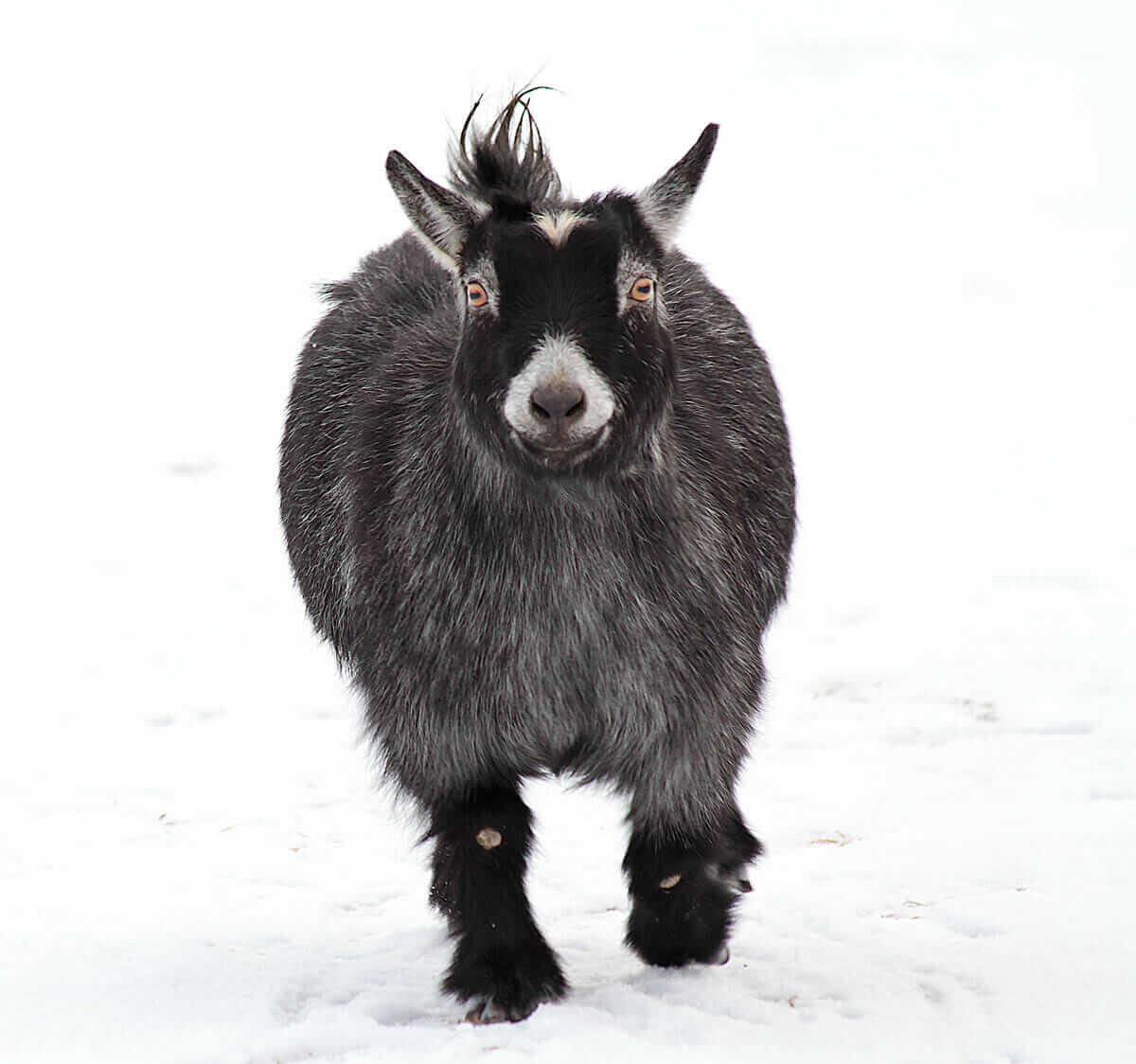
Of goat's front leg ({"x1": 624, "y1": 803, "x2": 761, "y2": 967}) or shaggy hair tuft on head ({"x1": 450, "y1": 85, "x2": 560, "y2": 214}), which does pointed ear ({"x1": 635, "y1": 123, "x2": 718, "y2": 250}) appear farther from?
goat's front leg ({"x1": 624, "y1": 803, "x2": 761, "y2": 967})

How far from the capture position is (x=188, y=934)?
4996 mm

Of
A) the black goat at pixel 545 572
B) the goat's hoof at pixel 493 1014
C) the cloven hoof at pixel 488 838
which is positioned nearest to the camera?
the black goat at pixel 545 572

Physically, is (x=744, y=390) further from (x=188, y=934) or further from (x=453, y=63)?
(x=453, y=63)

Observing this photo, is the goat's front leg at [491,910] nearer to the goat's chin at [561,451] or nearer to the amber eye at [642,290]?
the goat's chin at [561,451]

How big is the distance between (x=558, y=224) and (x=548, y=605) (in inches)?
36.0

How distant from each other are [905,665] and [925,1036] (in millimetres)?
3402

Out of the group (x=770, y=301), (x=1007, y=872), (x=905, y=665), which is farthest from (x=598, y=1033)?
(x=770, y=301)

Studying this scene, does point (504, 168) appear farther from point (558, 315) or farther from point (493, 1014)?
point (493, 1014)

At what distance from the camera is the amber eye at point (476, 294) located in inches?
164

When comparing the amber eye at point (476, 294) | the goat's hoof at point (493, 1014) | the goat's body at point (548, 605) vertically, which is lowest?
the goat's hoof at point (493, 1014)

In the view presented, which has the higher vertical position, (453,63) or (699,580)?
(453,63)

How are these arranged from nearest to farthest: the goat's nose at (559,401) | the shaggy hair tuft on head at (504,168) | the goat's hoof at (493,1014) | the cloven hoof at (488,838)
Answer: the goat's nose at (559,401)
the goat's hoof at (493,1014)
the cloven hoof at (488,838)
the shaggy hair tuft on head at (504,168)

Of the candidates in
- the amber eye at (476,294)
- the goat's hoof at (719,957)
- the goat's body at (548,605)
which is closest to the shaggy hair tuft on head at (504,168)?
the amber eye at (476,294)

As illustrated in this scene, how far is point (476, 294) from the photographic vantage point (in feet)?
13.7
